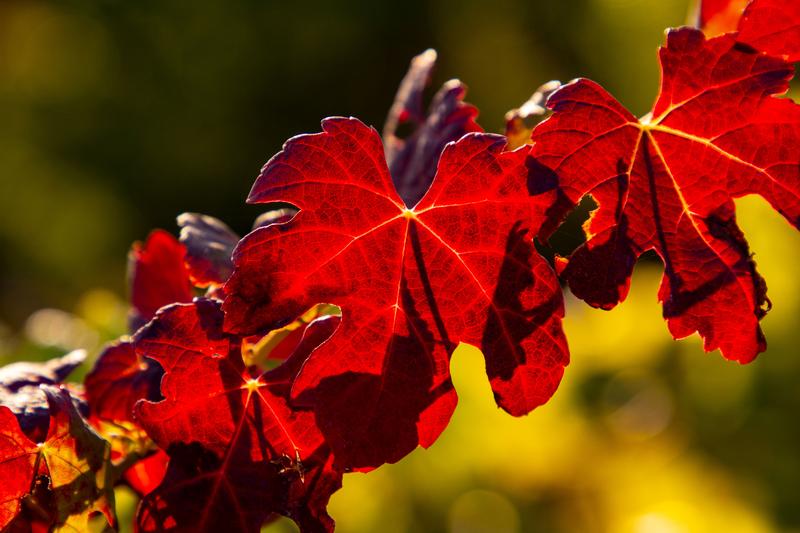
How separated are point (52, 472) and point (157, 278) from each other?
376 mm

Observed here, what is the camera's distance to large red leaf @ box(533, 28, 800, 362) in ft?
1.97

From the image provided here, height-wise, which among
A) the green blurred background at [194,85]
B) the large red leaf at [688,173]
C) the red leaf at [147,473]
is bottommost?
the green blurred background at [194,85]

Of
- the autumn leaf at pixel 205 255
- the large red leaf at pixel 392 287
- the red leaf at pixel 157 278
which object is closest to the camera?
the large red leaf at pixel 392 287

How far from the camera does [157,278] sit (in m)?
0.98

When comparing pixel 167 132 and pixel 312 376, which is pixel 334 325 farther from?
pixel 167 132

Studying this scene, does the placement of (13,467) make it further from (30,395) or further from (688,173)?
(688,173)

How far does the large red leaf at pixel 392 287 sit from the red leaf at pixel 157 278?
1.15 feet

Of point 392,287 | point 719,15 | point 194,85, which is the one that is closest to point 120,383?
point 392,287

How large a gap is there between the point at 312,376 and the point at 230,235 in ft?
0.89

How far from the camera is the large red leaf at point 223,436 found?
0.62 meters

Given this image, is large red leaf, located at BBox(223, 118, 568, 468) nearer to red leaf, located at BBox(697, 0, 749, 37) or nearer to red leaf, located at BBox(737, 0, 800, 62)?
red leaf, located at BBox(737, 0, 800, 62)

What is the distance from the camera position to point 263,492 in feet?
2.03

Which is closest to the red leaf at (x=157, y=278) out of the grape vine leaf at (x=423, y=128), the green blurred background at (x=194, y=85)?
the grape vine leaf at (x=423, y=128)

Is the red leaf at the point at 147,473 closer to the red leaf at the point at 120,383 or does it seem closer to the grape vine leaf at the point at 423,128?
the red leaf at the point at 120,383
